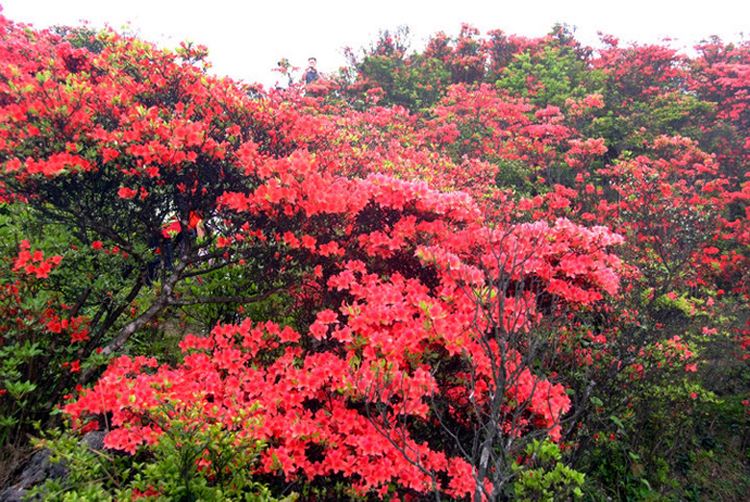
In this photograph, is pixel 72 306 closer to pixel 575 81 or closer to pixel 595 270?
pixel 595 270

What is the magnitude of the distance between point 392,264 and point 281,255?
52.4 inches

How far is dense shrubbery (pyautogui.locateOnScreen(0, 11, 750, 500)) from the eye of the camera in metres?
3.24

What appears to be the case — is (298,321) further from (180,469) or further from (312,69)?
(312,69)

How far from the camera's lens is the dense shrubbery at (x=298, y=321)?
3244mm

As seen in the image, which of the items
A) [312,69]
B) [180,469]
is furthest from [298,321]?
[312,69]

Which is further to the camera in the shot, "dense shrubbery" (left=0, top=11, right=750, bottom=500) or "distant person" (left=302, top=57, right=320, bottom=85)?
"distant person" (left=302, top=57, right=320, bottom=85)

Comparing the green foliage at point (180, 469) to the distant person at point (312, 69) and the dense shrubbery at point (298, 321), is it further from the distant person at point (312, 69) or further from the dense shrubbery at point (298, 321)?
the distant person at point (312, 69)

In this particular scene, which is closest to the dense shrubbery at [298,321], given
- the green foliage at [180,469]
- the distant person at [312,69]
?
the green foliage at [180,469]

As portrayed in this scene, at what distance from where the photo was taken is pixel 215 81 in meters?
5.89

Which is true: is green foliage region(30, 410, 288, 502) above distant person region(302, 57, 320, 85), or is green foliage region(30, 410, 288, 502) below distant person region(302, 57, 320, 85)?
below

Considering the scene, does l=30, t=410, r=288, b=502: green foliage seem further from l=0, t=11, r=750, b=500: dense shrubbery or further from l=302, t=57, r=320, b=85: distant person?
l=302, t=57, r=320, b=85: distant person

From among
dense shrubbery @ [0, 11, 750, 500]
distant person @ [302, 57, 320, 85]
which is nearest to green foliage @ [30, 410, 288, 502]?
dense shrubbery @ [0, 11, 750, 500]

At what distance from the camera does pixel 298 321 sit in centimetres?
520

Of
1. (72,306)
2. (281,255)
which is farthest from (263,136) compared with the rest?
(72,306)
